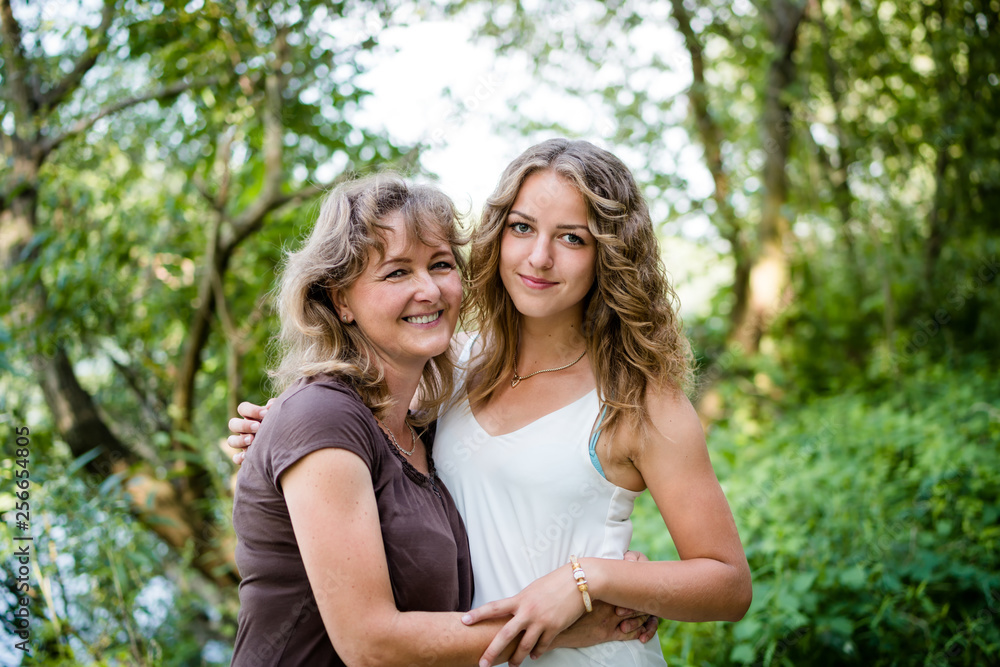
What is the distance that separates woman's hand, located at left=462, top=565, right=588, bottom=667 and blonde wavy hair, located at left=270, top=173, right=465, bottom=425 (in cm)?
55

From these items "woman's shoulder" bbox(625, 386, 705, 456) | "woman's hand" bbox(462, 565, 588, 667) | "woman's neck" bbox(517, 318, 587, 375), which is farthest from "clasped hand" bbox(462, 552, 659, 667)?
"woman's neck" bbox(517, 318, 587, 375)

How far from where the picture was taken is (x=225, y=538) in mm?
3984

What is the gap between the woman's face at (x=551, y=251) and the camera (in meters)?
1.95

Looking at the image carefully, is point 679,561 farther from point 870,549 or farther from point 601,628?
point 870,549

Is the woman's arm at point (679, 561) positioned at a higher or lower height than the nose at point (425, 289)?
lower

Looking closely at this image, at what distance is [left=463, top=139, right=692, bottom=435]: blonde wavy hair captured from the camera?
192 centimetres

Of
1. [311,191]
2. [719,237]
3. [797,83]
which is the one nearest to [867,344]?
[719,237]

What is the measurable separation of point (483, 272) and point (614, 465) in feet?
2.28

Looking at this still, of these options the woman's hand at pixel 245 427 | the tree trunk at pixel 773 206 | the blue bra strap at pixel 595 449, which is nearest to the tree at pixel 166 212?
the woman's hand at pixel 245 427

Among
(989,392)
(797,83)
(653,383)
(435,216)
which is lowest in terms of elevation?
(989,392)

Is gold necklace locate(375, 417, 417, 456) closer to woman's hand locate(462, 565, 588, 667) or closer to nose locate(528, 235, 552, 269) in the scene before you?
woman's hand locate(462, 565, 588, 667)

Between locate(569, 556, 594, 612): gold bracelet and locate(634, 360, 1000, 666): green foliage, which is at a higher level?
locate(569, 556, 594, 612): gold bracelet

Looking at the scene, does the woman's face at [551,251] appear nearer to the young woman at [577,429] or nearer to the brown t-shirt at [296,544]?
the young woman at [577,429]

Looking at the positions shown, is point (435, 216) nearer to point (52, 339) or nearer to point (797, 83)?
point (52, 339)
